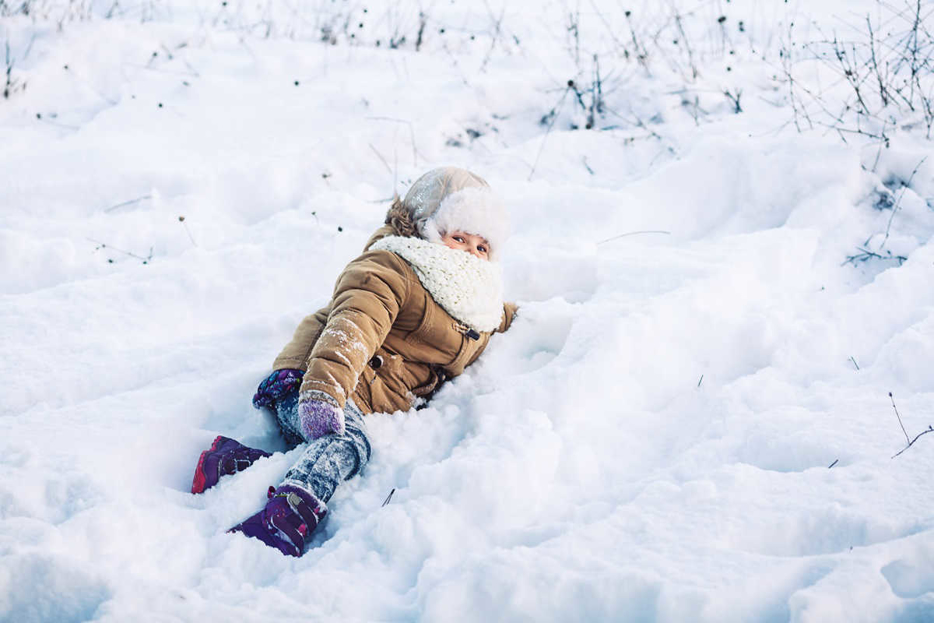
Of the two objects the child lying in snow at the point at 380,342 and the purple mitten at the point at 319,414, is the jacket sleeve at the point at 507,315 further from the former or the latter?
the purple mitten at the point at 319,414

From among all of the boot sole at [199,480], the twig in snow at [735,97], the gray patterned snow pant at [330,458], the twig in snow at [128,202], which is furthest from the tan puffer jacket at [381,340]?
the twig in snow at [735,97]

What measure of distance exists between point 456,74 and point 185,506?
4.49 meters

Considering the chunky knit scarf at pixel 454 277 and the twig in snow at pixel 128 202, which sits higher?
the chunky knit scarf at pixel 454 277

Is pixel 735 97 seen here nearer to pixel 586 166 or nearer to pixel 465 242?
pixel 586 166

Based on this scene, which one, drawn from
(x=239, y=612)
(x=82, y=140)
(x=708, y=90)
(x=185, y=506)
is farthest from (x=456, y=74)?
(x=239, y=612)

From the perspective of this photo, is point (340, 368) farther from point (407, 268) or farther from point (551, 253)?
point (551, 253)

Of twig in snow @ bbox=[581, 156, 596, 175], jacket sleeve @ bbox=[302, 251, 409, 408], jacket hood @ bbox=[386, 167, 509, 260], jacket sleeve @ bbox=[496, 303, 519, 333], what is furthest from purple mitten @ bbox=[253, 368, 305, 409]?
twig in snow @ bbox=[581, 156, 596, 175]

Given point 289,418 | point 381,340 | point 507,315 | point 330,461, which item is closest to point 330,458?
point 330,461

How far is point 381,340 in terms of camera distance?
2334mm

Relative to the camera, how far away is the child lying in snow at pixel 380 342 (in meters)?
2.06

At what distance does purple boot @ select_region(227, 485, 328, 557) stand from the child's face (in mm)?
1104

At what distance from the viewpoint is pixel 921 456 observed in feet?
6.35

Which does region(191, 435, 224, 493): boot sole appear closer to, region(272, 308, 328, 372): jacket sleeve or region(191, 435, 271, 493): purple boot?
region(191, 435, 271, 493): purple boot

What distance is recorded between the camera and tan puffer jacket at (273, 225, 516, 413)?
2.19 m
